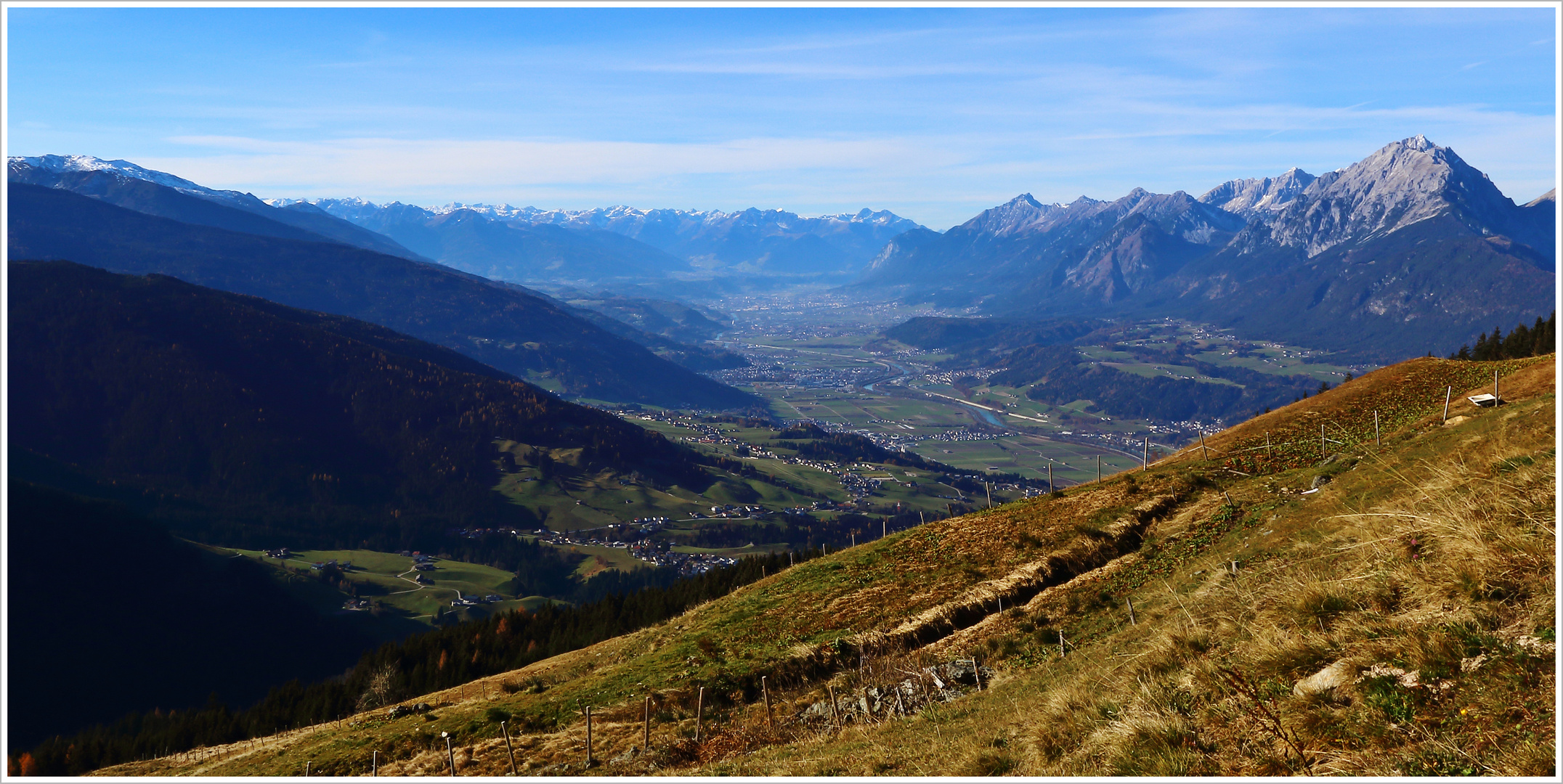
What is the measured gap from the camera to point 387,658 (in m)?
99.4

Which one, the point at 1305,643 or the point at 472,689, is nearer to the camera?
the point at 1305,643

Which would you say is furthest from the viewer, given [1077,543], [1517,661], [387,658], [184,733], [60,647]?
[60,647]

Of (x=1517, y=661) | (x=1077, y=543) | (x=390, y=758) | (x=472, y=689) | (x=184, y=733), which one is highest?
(x=1517, y=661)

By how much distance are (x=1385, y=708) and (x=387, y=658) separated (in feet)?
362

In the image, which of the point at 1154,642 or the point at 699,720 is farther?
the point at 699,720

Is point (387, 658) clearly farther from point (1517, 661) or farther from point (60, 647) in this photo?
point (60, 647)

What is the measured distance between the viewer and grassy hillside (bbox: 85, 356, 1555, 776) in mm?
10008

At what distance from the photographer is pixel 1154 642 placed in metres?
14.7

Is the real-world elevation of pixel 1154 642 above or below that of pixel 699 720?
above

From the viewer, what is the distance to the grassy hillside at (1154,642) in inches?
394

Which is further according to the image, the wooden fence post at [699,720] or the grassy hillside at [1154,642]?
the wooden fence post at [699,720]

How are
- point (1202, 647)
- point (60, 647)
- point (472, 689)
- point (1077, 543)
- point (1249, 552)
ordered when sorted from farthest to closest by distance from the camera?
point (60, 647), point (472, 689), point (1077, 543), point (1249, 552), point (1202, 647)

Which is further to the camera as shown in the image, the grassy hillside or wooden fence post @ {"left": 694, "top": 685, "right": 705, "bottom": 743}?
wooden fence post @ {"left": 694, "top": 685, "right": 705, "bottom": 743}

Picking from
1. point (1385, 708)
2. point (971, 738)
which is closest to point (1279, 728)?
point (1385, 708)
